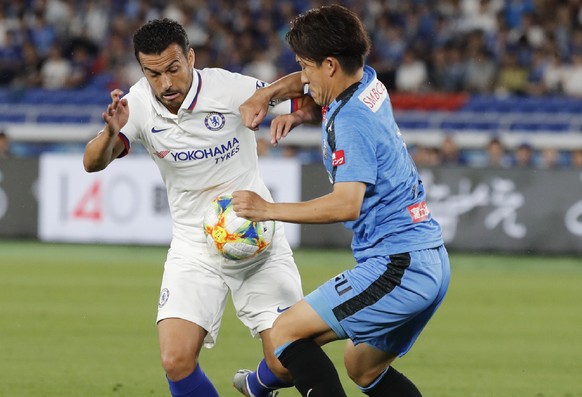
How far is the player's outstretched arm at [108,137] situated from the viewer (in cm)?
555

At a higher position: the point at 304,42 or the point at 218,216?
the point at 304,42

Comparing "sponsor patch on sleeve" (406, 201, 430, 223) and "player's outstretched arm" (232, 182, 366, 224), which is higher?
"player's outstretched arm" (232, 182, 366, 224)

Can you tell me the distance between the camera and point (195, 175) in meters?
6.06

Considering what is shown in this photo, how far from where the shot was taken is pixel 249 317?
6.12 meters

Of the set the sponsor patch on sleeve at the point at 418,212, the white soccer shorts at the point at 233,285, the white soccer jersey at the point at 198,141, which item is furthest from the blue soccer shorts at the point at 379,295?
the white soccer jersey at the point at 198,141

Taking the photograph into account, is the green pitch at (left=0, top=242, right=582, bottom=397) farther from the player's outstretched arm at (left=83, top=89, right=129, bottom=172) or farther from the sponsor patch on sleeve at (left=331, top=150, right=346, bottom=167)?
the sponsor patch on sleeve at (left=331, top=150, right=346, bottom=167)

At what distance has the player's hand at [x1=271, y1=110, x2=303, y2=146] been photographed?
211 inches

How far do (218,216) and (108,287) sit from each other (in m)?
6.11

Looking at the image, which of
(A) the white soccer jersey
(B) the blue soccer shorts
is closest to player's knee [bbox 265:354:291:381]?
(B) the blue soccer shorts

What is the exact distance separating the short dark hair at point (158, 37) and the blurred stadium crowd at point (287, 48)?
494 inches

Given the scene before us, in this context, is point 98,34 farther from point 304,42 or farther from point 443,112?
point 304,42

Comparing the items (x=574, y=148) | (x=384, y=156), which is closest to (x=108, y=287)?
(x=384, y=156)

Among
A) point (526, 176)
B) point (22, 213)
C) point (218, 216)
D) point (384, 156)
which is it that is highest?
point (384, 156)

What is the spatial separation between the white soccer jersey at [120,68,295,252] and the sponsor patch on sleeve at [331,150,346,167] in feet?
4.18
